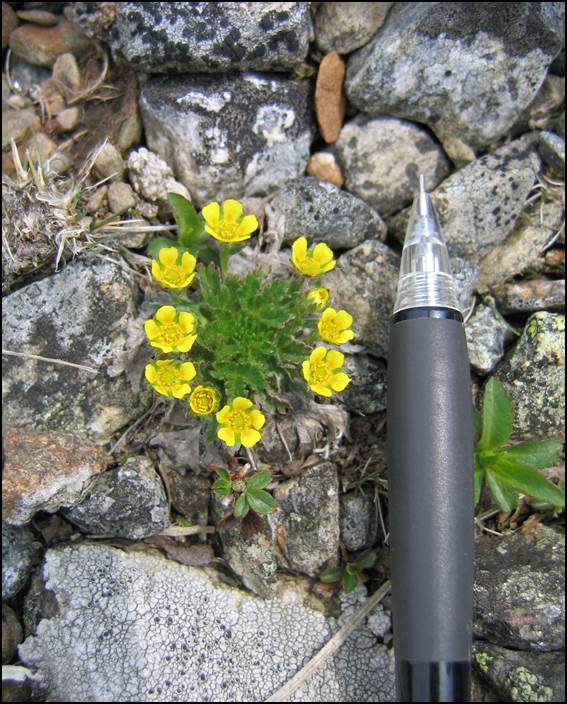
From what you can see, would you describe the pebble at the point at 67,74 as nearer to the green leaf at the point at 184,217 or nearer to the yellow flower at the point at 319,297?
the green leaf at the point at 184,217

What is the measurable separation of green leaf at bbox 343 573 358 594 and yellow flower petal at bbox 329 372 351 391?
0.85 metres

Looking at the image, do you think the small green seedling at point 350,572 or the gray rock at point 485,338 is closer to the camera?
the small green seedling at point 350,572

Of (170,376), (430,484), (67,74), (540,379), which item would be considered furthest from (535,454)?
(67,74)

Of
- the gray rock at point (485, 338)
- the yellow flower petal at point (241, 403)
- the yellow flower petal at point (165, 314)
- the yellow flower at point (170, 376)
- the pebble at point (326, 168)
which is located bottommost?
the yellow flower petal at point (241, 403)

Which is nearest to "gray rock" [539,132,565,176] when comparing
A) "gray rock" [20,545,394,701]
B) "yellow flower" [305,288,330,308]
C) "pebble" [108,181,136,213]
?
"yellow flower" [305,288,330,308]

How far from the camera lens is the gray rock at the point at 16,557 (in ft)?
9.71

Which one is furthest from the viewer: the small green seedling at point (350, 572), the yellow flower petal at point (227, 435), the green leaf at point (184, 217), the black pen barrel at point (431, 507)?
the green leaf at point (184, 217)

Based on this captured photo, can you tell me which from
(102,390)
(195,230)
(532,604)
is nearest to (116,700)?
(102,390)

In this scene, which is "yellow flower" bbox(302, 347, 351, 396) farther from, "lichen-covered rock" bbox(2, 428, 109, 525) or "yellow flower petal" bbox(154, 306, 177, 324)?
"lichen-covered rock" bbox(2, 428, 109, 525)

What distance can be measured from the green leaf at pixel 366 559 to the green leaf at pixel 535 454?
71 cm

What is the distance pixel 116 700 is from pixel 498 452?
6.25ft

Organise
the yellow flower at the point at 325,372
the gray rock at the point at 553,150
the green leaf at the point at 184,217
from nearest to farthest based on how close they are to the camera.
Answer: the yellow flower at the point at 325,372 < the green leaf at the point at 184,217 < the gray rock at the point at 553,150

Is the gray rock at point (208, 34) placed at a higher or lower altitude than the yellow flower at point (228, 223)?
higher

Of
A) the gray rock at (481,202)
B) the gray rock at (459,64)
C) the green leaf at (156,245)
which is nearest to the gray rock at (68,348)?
the green leaf at (156,245)
